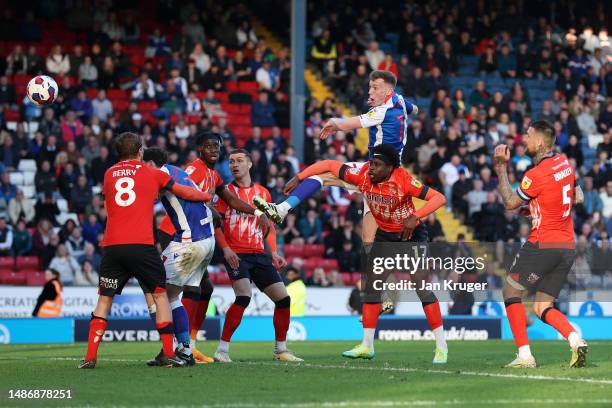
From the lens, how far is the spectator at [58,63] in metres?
28.9

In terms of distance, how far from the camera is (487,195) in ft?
93.5

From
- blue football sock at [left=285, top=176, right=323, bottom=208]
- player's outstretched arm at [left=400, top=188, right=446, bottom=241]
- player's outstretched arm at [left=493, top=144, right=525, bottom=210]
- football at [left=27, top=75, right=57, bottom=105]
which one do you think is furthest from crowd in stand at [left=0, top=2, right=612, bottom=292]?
player's outstretched arm at [left=493, top=144, right=525, bottom=210]

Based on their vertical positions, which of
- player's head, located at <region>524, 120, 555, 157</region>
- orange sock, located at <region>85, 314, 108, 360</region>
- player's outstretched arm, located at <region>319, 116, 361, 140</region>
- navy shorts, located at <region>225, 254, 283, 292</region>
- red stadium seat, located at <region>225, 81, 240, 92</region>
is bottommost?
orange sock, located at <region>85, 314, 108, 360</region>

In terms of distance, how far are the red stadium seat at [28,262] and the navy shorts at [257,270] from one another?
37.4ft

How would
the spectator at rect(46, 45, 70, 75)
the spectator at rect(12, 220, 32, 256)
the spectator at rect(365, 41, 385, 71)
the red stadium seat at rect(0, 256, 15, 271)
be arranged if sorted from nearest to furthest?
the red stadium seat at rect(0, 256, 15, 271), the spectator at rect(12, 220, 32, 256), the spectator at rect(46, 45, 70, 75), the spectator at rect(365, 41, 385, 71)

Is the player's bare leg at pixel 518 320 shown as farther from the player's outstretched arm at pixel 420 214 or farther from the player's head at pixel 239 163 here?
the player's head at pixel 239 163

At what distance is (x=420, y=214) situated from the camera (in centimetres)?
1280

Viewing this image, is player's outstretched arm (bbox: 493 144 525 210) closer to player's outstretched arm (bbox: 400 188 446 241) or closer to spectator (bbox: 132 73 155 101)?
player's outstretched arm (bbox: 400 188 446 241)

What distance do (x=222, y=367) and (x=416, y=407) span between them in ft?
13.2

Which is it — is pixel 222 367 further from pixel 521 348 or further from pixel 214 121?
pixel 214 121

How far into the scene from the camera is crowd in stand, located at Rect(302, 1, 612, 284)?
28734mm

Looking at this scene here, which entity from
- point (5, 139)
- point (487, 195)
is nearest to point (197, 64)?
point (5, 139)

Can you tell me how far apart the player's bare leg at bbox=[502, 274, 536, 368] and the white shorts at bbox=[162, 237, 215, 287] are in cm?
334

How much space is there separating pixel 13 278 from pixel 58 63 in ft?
21.7
